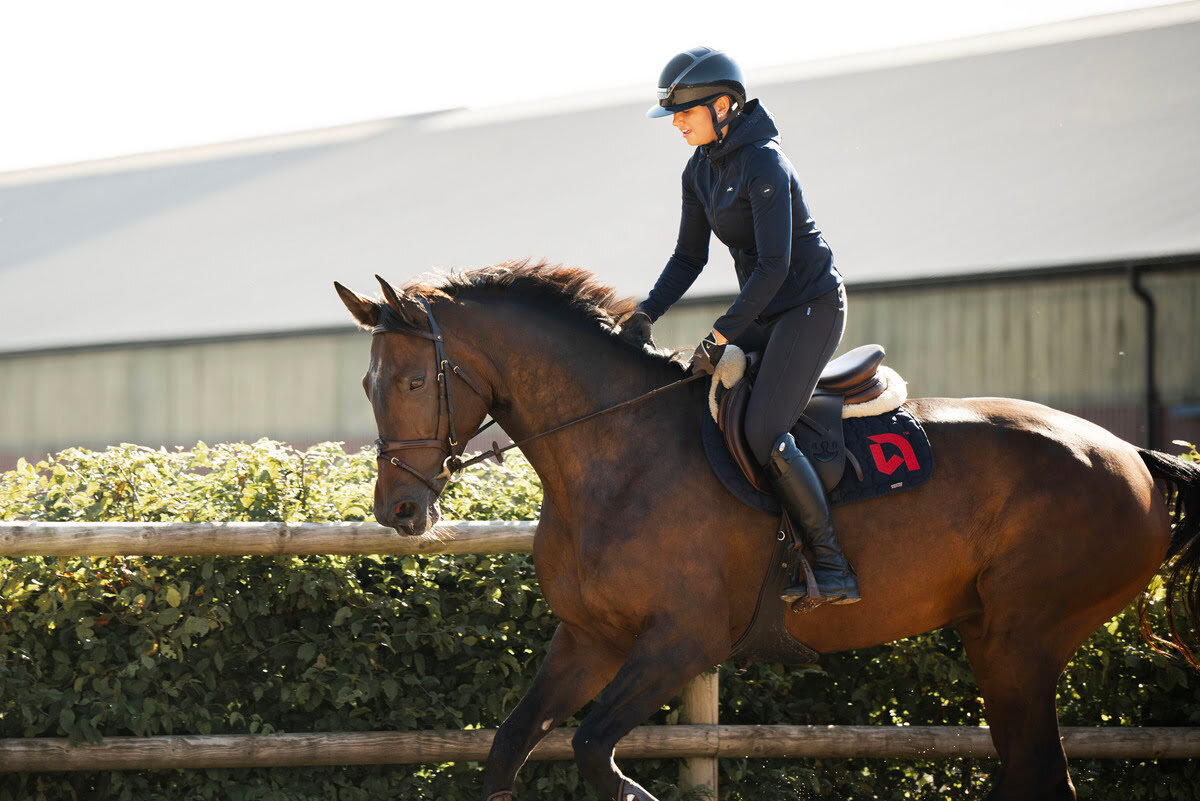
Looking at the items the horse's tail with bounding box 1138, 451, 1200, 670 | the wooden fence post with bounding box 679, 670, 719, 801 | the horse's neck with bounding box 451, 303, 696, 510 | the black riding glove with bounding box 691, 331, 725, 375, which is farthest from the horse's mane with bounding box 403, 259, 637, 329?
the horse's tail with bounding box 1138, 451, 1200, 670

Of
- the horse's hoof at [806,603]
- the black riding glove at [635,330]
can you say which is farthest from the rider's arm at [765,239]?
the horse's hoof at [806,603]

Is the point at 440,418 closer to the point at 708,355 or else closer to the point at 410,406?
the point at 410,406

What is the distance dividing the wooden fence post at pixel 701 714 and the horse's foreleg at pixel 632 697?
4.76ft

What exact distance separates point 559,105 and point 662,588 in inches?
807

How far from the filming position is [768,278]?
4211mm

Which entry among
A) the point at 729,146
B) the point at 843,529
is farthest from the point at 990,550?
the point at 729,146

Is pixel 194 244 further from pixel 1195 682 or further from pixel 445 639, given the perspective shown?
pixel 1195 682

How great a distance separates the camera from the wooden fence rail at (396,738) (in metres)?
5.18

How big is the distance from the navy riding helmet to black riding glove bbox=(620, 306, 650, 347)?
764 millimetres

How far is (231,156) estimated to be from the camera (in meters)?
25.4

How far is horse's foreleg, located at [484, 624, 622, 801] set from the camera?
14.1 feet

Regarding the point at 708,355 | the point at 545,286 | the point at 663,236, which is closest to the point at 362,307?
the point at 545,286

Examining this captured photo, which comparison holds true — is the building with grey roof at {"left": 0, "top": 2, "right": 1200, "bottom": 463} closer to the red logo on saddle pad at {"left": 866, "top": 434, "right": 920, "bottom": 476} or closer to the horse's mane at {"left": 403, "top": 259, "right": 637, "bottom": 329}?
the red logo on saddle pad at {"left": 866, "top": 434, "right": 920, "bottom": 476}

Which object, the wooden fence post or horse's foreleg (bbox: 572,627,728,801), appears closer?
horse's foreleg (bbox: 572,627,728,801)
